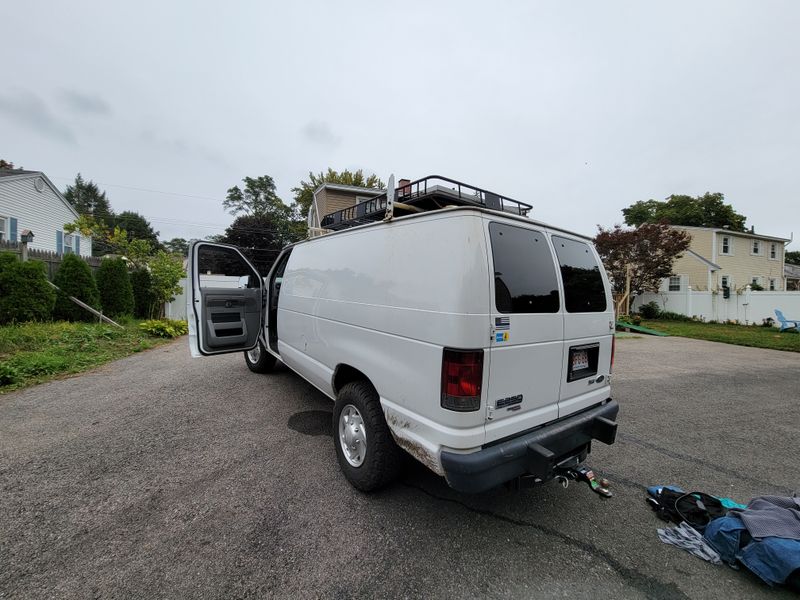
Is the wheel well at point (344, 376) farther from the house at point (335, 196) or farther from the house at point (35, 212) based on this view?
the house at point (35, 212)

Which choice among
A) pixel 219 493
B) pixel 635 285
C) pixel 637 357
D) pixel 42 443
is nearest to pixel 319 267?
pixel 219 493

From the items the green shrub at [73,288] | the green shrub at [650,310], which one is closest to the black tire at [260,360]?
the green shrub at [73,288]

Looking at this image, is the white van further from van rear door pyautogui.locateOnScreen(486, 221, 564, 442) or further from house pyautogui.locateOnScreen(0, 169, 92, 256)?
house pyautogui.locateOnScreen(0, 169, 92, 256)

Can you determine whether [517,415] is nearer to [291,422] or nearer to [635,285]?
[291,422]

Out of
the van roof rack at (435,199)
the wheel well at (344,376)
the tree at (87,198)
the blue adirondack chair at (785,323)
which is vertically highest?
the tree at (87,198)

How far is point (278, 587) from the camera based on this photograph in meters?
1.78

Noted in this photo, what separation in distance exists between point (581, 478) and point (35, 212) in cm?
2374

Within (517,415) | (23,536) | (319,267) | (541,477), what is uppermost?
(319,267)

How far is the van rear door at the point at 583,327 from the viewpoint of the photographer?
8.11 ft

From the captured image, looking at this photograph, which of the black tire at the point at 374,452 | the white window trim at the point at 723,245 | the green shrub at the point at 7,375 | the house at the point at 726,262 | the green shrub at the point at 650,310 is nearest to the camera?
the black tire at the point at 374,452

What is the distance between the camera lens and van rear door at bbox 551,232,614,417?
2471mm

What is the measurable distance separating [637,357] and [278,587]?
356 inches

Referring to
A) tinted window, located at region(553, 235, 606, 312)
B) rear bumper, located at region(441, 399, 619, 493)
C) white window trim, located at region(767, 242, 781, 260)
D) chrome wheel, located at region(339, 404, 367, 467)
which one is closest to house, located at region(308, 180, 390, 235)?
tinted window, located at region(553, 235, 606, 312)

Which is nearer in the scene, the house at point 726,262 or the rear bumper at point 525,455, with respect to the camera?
the rear bumper at point 525,455
